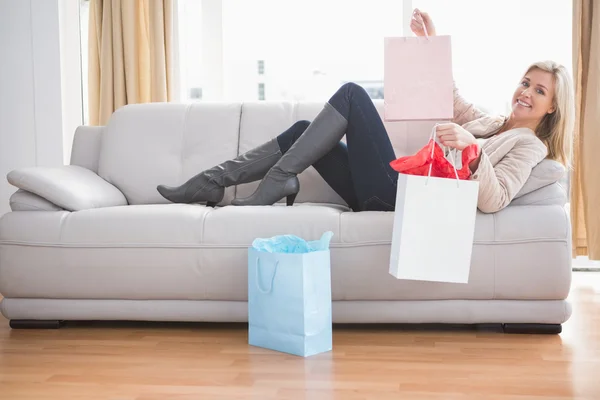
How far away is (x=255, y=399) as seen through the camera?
1758 mm

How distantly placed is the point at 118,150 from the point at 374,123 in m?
1.25

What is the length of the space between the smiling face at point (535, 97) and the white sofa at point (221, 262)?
20cm

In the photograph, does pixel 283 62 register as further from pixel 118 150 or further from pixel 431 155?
pixel 431 155

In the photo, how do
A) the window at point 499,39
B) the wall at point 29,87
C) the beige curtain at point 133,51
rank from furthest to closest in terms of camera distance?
the wall at point 29,87 < the beige curtain at point 133,51 < the window at point 499,39

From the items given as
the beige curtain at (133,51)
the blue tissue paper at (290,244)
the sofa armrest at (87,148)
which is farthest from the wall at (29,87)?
the blue tissue paper at (290,244)

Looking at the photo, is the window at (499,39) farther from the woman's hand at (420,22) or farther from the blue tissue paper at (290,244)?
the blue tissue paper at (290,244)

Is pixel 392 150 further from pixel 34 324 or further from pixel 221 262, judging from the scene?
pixel 34 324

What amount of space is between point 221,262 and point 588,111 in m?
2.16

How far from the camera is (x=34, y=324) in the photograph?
254cm

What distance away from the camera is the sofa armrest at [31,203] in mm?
2574

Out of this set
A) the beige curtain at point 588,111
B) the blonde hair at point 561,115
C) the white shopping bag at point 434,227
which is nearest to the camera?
the white shopping bag at point 434,227

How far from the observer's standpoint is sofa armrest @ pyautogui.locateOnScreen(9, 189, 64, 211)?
2574 millimetres

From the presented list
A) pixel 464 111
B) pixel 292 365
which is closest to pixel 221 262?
pixel 292 365

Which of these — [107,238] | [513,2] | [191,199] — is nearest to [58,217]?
[107,238]
